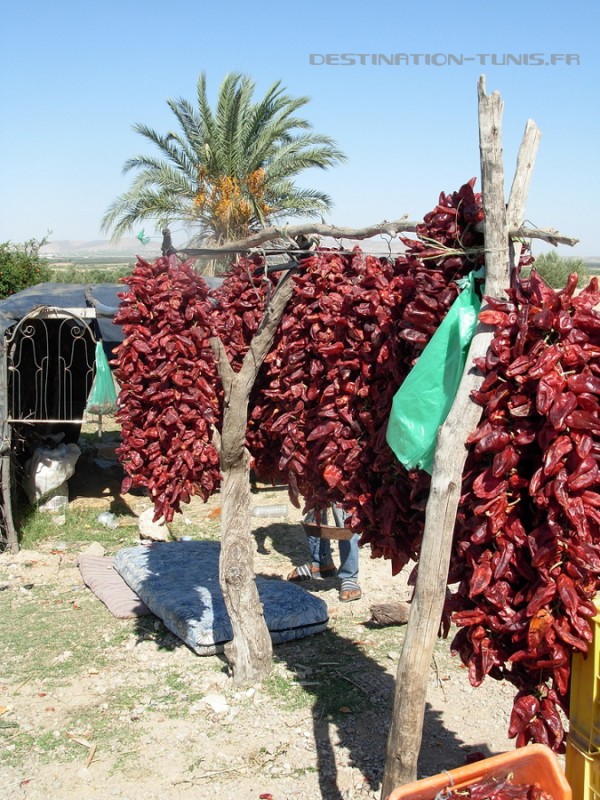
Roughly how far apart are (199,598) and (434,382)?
4.02 metres

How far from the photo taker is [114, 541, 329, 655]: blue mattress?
5645 millimetres

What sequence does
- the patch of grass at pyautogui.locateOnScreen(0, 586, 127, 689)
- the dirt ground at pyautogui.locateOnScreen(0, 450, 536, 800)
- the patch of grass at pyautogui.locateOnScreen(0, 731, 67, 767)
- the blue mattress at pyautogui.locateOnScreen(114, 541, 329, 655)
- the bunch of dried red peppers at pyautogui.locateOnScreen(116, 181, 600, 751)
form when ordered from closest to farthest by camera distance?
the bunch of dried red peppers at pyautogui.locateOnScreen(116, 181, 600, 751), the dirt ground at pyautogui.locateOnScreen(0, 450, 536, 800), the patch of grass at pyautogui.locateOnScreen(0, 731, 67, 767), the patch of grass at pyautogui.locateOnScreen(0, 586, 127, 689), the blue mattress at pyautogui.locateOnScreen(114, 541, 329, 655)

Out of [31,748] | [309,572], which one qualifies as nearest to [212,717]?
[31,748]

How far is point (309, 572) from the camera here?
7.14 metres

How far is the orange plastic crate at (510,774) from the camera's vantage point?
234 centimetres

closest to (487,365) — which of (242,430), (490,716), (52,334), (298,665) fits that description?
(242,430)

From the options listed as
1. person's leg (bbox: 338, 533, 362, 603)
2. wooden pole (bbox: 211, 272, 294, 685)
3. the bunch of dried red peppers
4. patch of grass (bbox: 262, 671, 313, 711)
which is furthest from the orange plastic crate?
person's leg (bbox: 338, 533, 362, 603)

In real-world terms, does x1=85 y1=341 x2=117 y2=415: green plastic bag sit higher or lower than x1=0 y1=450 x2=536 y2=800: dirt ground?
higher

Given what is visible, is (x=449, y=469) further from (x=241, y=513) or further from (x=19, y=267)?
(x=19, y=267)

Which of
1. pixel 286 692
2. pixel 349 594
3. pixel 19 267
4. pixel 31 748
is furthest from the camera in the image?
pixel 19 267

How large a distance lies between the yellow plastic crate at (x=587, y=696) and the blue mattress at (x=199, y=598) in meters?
3.47

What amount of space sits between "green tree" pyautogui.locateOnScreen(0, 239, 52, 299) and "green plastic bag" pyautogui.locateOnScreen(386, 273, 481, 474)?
14.7 meters

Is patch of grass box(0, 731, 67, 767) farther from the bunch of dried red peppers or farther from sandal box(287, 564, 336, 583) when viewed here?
sandal box(287, 564, 336, 583)

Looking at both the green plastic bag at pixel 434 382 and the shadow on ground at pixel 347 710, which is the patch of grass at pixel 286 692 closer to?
the shadow on ground at pixel 347 710
